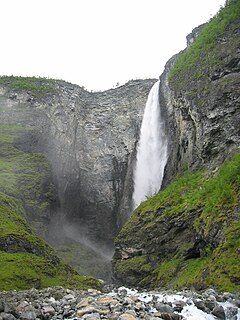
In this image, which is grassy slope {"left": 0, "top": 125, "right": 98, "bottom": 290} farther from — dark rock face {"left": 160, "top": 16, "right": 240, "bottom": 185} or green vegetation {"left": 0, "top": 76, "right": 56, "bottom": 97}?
dark rock face {"left": 160, "top": 16, "right": 240, "bottom": 185}

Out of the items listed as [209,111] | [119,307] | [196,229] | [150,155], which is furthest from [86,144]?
[119,307]

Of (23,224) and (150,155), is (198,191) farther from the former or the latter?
(150,155)

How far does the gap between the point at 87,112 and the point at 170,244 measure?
29860 mm

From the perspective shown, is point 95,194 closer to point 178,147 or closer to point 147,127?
point 147,127

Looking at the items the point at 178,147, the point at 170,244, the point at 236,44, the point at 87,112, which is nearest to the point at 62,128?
the point at 87,112

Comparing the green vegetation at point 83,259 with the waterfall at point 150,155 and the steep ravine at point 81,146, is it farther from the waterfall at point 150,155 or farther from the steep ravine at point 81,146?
the waterfall at point 150,155

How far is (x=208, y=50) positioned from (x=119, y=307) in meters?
25.8

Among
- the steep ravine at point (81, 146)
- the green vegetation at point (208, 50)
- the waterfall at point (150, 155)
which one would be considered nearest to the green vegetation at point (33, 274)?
the steep ravine at point (81, 146)

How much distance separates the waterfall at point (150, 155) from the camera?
37.4m

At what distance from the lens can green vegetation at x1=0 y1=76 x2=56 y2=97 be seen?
47469mm

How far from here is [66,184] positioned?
141ft

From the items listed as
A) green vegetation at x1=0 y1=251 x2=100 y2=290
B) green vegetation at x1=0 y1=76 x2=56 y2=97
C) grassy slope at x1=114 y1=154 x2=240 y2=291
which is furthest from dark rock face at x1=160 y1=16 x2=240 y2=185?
green vegetation at x1=0 y1=76 x2=56 y2=97

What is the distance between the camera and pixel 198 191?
904 inches

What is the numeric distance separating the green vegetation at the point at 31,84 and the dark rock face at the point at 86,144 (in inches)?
25.7
